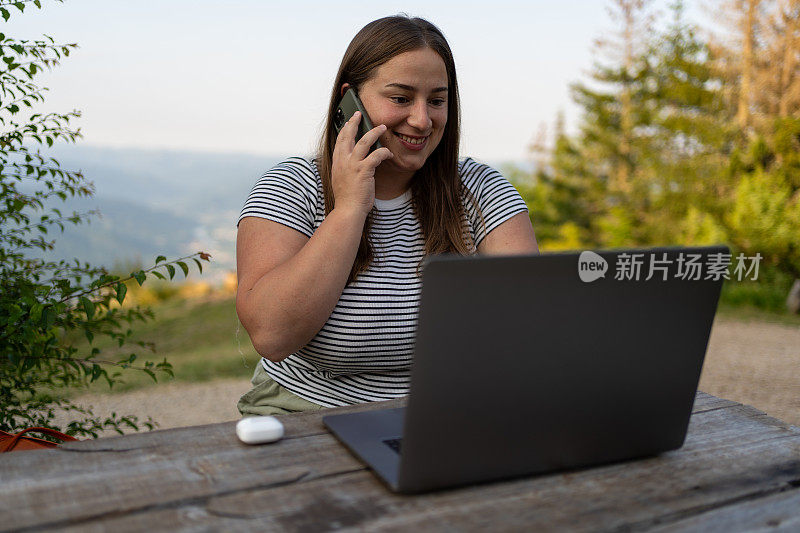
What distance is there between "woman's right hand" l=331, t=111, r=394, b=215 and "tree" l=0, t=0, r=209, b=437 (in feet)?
2.23

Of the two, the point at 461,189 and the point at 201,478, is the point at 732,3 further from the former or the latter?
the point at 201,478

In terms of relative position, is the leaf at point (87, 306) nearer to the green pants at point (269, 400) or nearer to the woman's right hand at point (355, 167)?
the green pants at point (269, 400)

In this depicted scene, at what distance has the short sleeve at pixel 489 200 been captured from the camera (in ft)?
6.82

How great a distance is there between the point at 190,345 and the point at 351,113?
655 cm

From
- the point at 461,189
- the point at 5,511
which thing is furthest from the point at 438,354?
the point at 461,189

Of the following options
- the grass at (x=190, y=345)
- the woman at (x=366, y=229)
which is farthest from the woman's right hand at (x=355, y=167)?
the grass at (x=190, y=345)

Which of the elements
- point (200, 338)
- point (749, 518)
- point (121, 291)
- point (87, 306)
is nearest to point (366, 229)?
point (121, 291)

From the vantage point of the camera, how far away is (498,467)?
41.2 inches

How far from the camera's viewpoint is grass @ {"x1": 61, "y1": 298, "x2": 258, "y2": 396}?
6617 millimetres

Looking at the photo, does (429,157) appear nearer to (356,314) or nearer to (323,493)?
(356,314)

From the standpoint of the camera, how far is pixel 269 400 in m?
1.95

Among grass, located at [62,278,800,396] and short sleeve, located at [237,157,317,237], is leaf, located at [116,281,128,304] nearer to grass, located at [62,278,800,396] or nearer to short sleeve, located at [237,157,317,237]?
short sleeve, located at [237,157,317,237]

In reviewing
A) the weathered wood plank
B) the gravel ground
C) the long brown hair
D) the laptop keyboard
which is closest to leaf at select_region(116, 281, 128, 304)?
the long brown hair

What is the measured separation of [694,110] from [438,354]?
53.2 ft
